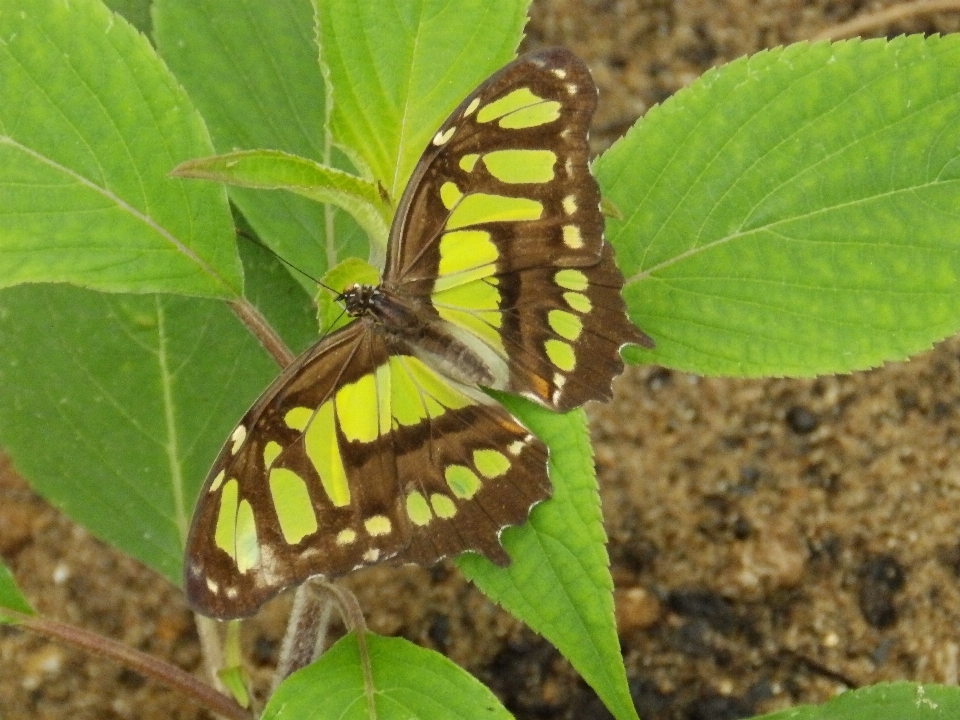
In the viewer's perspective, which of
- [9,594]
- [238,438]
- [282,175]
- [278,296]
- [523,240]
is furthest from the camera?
[278,296]

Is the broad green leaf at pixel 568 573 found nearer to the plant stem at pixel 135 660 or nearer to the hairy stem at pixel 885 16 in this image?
the plant stem at pixel 135 660

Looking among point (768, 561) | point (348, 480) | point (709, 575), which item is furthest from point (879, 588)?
point (348, 480)

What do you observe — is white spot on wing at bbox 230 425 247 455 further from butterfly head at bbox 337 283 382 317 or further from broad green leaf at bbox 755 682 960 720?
broad green leaf at bbox 755 682 960 720

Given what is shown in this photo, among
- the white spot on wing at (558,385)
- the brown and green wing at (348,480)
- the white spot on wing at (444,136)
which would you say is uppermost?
the white spot on wing at (444,136)

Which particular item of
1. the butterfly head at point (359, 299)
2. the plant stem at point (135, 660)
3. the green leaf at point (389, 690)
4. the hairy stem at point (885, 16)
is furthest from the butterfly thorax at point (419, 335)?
the hairy stem at point (885, 16)

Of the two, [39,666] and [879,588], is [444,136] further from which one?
[39,666]

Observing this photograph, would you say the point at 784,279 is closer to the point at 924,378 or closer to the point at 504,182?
the point at 504,182

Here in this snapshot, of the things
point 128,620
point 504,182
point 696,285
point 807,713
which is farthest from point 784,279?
point 128,620
